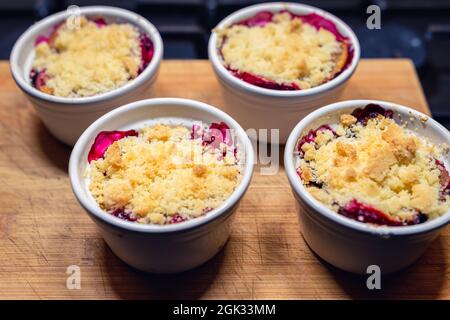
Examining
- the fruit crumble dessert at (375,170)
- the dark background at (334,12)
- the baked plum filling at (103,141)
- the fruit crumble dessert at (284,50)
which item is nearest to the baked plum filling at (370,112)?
the fruit crumble dessert at (375,170)

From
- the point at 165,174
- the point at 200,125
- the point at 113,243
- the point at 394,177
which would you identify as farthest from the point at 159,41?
the point at 394,177

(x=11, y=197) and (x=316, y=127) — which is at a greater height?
(x=316, y=127)

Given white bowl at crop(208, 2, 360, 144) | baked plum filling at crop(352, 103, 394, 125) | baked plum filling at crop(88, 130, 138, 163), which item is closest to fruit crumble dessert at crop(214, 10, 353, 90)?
white bowl at crop(208, 2, 360, 144)

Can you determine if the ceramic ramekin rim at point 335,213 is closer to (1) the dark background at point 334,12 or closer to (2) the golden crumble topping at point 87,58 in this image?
(2) the golden crumble topping at point 87,58

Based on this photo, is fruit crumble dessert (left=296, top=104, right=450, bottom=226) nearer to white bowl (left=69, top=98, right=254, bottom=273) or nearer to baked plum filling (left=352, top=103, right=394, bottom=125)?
baked plum filling (left=352, top=103, right=394, bottom=125)

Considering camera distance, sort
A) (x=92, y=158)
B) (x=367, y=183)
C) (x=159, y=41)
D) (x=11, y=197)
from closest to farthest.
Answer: (x=367, y=183) → (x=92, y=158) → (x=11, y=197) → (x=159, y=41)
